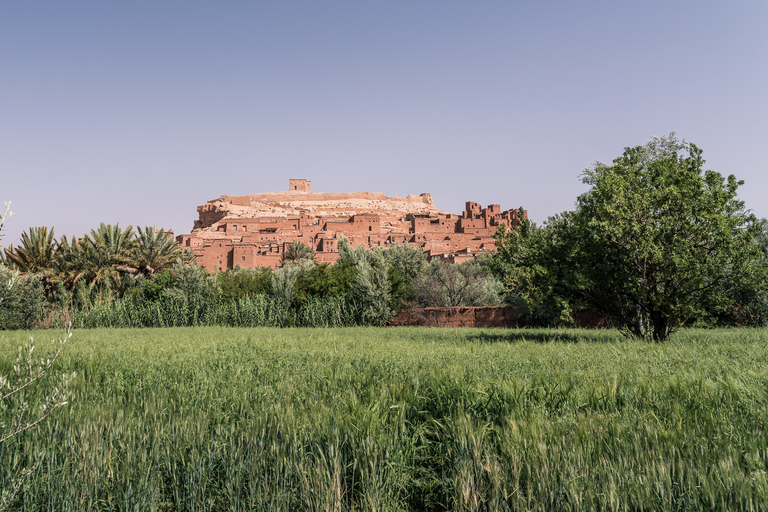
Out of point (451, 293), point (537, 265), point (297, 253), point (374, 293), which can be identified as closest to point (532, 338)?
point (537, 265)

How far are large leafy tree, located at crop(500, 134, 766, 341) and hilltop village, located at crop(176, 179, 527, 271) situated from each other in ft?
158

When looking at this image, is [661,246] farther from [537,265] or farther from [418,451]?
[418,451]

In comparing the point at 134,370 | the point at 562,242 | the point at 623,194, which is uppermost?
the point at 623,194

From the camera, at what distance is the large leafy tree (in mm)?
10492

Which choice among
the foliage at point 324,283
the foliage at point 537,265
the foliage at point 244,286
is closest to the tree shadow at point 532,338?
the foliage at point 537,265

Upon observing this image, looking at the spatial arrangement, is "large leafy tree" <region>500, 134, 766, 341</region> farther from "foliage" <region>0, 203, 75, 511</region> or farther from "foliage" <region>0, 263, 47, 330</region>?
"foliage" <region>0, 263, 47, 330</region>

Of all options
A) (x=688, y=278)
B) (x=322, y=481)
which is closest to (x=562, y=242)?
(x=688, y=278)

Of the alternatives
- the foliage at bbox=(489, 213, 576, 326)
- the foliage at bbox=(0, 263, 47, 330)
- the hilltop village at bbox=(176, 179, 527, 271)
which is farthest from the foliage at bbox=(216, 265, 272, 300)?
the hilltop village at bbox=(176, 179, 527, 271)

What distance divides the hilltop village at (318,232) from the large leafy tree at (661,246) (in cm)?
4828

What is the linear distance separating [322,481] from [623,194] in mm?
11531

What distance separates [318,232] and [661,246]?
7428 cm

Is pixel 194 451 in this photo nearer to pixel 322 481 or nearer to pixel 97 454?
pixel 97 454

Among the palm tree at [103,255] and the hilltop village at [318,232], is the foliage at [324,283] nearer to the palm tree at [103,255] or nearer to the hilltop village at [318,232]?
the palm tree at [103,255]

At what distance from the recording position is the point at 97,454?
289 centimetres
